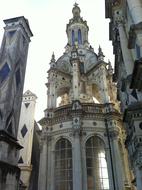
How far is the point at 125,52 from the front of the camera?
15508 millimetres

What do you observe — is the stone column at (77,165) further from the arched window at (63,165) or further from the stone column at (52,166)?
the stone column at (52,166)

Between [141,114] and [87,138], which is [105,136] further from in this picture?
[141,114]

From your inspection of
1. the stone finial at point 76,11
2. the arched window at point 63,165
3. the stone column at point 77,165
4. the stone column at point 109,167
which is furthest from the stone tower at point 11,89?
the stone finial at point 76,11

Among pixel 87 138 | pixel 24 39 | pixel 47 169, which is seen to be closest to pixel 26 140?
pixel 47 169

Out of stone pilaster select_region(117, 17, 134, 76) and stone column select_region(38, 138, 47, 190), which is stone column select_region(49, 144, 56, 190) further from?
stone pilaster select_region(117, 17, 134, 76)

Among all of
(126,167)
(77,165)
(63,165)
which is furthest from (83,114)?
(126,167)

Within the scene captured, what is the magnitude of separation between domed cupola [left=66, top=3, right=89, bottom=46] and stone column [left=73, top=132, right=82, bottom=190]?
2000cm

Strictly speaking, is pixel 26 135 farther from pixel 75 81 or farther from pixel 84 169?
pixel 84 169

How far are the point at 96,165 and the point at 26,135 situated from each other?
12.1 metres

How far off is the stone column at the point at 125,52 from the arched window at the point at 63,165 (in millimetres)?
12705

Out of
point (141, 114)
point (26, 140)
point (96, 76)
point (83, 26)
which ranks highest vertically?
point (83, 26)

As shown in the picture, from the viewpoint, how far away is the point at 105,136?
25188 mm

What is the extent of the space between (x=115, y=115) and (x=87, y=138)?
4.27 m

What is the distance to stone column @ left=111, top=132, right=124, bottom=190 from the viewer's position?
22.6 meters
